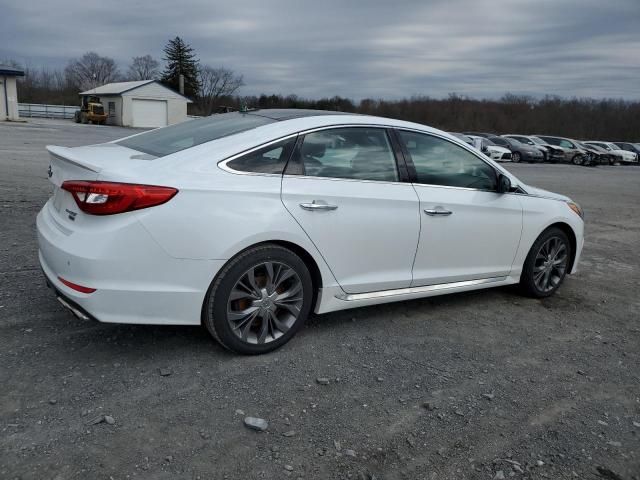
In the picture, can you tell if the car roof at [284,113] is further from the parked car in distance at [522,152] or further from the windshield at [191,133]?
the parked car in distance at [522,152]

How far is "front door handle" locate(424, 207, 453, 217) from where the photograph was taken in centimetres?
421

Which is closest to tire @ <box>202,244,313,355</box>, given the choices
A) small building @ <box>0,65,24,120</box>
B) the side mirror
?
the side mirror

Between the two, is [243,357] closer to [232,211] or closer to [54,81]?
[232,211]

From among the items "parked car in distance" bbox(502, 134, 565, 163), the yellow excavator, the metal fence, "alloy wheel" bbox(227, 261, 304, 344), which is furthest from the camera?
the metal fence

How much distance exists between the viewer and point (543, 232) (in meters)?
5.18

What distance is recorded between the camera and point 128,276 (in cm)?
316

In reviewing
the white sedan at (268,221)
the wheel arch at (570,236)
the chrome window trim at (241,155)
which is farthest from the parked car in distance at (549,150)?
the chrome window trim at (241,155)

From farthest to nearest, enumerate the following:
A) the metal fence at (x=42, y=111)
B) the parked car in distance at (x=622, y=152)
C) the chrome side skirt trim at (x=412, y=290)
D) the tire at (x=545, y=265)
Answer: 1. the metal fence at (x=42, y=111)
2. the parked car in distance at (x=622, y=152)
3. the tire at (x=545, y=265)
4. the chrome side skirt trim at (x=412, y=290)

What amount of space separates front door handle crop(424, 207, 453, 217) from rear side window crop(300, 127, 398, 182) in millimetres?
351

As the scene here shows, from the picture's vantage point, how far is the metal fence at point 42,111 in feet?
178

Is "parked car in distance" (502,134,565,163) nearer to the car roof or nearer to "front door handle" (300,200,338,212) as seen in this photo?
the car roof

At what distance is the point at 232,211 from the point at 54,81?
8584 cm

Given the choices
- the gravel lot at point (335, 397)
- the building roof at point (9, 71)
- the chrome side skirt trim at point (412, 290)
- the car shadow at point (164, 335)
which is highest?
the building roof at point (9, 71)

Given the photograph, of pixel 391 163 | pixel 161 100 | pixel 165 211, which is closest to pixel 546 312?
pixel 391 163
